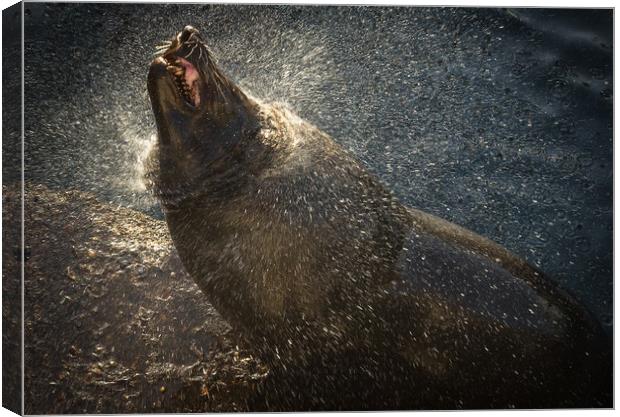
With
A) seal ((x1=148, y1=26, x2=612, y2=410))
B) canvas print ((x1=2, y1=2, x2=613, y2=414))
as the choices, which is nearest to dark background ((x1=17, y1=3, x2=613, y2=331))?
canvas print ((x1=2, y1=2, x2=613, y2=414))

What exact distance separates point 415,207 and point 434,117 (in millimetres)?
378

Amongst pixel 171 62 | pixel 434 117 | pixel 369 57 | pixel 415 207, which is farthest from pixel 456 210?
pixel 171 62

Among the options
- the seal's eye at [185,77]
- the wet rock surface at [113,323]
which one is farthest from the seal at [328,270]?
the wet rock surface at [113,323]

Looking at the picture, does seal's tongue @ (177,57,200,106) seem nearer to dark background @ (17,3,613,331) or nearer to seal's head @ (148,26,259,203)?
seal's head @ (148,26,259,203)

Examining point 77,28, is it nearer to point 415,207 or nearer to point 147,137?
point 147,137

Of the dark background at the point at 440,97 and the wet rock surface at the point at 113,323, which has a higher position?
the dark background at the point at 440,97

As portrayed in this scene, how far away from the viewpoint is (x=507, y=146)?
9.23ft

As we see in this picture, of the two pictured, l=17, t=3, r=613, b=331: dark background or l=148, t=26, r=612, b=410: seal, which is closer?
l=148, t=26, r=612, b=410: seal

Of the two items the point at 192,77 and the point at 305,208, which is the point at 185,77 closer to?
the point at 192,77

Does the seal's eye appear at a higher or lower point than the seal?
higher

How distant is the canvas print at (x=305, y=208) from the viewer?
103 inches

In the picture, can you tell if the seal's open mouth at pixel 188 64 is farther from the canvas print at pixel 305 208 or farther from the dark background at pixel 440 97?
the dark background at pixel 440 97

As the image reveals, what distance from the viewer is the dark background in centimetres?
272

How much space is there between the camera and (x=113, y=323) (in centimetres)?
268
